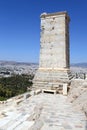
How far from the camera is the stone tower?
8961 mm

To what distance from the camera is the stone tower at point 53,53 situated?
8961mm

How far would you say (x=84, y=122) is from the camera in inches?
182

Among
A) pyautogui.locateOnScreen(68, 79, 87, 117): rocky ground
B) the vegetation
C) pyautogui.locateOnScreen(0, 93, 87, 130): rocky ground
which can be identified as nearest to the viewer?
pyautogui.locateOnScreen(0, 93, 87, 130): rocky ground

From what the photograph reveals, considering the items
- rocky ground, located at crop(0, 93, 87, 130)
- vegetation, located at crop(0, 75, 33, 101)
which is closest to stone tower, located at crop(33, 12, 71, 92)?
rocky ground, located at crop(0, 93, 87, 130)

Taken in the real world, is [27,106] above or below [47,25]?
below

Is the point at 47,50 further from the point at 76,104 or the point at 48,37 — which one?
the point at 76,104

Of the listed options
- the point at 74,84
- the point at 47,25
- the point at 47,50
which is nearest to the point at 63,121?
the point at 74,84

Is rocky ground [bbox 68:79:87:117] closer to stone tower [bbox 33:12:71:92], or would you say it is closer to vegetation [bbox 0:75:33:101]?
stone tower [bbox 33:12:71:92]

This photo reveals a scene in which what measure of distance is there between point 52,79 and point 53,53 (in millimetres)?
1219

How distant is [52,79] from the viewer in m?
9.01

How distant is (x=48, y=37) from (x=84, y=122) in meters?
5.46

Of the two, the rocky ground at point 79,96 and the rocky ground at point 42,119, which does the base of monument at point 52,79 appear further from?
the rocky ground at point 42,119

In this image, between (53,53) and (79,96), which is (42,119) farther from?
(53,53)

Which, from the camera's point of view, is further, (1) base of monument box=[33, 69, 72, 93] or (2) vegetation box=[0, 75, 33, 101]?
(2) vegetation box=[0, 75, 33, 101]
